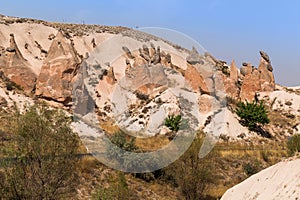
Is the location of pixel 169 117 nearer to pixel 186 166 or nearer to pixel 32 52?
pixel 186 166

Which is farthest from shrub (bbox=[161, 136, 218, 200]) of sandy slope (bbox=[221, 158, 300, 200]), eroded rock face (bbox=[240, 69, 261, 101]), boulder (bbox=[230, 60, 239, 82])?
boulder (bbox=[230, 60, 239, 82])

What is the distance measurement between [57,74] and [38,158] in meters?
32.7

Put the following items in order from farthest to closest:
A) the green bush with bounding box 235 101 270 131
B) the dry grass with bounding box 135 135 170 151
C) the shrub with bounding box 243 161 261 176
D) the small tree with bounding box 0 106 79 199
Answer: the green bush with bounding box 235 101 270 131
the dry grass with bounding box 135 135 170 151
the shrub with bounding box 243 161 261 176
the small tree with bounding box 0 106 79 199

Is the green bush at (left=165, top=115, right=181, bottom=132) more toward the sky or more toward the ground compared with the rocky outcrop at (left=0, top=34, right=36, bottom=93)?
more toward the ground

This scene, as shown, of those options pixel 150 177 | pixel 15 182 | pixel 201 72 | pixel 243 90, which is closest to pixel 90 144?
pixel 150 177

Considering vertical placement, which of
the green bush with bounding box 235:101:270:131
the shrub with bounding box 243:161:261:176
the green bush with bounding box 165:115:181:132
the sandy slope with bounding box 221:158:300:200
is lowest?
the shrub with bounding box 243:161:261:176

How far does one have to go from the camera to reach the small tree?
15.6 meters

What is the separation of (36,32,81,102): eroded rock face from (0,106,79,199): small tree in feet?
101

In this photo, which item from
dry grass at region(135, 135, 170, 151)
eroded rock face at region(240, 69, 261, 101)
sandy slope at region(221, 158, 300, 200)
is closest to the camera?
sandy slope at region(221, 158, 300, 200)

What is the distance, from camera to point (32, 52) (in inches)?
2258

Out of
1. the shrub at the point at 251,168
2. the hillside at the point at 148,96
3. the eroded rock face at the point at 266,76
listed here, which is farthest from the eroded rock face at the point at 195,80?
the shrub at the point at 251,168

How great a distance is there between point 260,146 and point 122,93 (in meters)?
18.2

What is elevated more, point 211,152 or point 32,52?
point 32,52

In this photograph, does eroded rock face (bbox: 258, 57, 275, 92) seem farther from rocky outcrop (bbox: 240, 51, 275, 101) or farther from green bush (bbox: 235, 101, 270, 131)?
green bush (bbox: 235, 101, 270, 131)
